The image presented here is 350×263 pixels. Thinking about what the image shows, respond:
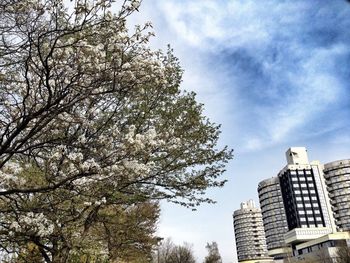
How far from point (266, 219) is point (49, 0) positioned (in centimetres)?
15528

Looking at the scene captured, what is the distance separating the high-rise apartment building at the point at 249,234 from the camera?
187m

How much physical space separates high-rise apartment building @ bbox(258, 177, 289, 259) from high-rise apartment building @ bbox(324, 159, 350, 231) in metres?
21.4

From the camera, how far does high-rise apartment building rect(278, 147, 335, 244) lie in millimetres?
127875

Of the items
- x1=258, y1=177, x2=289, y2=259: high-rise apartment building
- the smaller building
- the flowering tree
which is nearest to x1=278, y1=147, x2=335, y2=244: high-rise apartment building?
x1=258, y1=177, x2=289, y2=259: high-rise apartment building

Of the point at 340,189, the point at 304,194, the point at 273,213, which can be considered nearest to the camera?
the point at 340,189

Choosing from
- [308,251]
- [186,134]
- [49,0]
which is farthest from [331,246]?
[49,0]

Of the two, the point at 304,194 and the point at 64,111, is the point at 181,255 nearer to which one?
the point at 64,111

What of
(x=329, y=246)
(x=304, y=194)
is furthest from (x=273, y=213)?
(x=329, y=246)

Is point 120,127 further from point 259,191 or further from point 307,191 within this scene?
point 259,191

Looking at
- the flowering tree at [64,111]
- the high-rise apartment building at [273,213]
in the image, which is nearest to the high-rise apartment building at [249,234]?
the high-rise apartment building at [273,213]

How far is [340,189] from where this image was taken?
129625 mm

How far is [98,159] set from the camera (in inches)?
320

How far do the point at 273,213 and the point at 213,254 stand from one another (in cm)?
8107

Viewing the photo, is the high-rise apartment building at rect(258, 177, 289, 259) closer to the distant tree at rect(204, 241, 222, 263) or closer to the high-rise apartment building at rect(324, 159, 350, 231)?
the high-rise apartment building at rect(324, 159, 350, 231)
